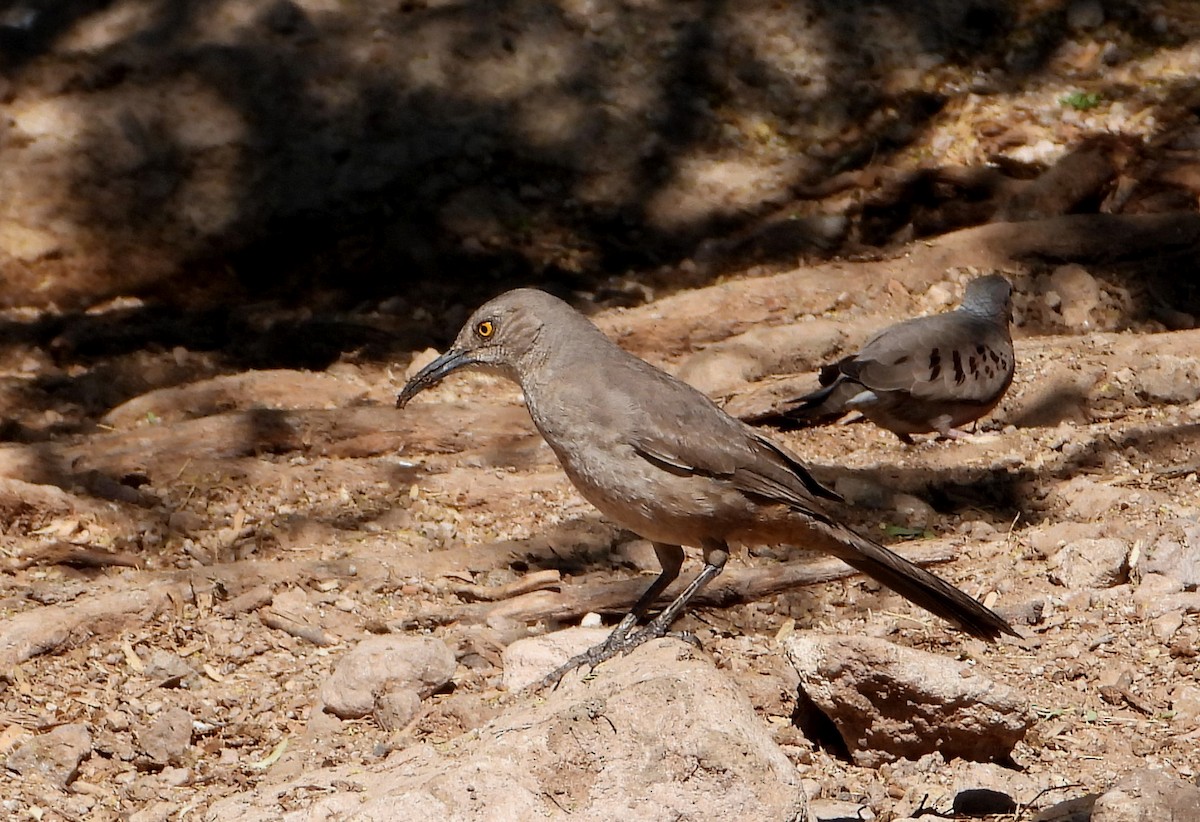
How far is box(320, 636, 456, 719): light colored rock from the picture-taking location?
516 cm

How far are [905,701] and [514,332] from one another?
184 cm

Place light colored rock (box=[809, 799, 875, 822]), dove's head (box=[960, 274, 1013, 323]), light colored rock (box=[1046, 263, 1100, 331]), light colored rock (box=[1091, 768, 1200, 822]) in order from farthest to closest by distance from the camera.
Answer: light colored rock (box=[1046, 263, 1100, 331]), dove's head (box=[960, 274, 1013, 323]), light colored rock (box=[809, 799, 875, 822]), light colored rock (box=[1091, 768, 1200, 822])

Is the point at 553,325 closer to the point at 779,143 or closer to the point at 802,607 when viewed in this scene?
the point at 802,607

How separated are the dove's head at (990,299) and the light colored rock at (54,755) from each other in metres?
5.04

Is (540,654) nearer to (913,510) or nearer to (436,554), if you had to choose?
(436,554)

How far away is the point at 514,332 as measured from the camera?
539 cm

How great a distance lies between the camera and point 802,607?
599 cm

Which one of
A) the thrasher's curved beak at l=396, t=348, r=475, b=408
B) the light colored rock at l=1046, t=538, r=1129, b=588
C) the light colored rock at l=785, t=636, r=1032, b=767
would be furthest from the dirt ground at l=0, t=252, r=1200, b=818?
the thrasher's curved beak at l=396, t=348, r=475, b=408

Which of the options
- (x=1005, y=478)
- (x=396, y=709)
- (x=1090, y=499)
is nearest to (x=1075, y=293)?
(x=1005, y=478)

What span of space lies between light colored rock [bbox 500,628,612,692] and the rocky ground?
18mm

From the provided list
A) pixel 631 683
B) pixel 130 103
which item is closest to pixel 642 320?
pixel 130 103

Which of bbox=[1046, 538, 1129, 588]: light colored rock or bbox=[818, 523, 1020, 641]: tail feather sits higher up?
bbox=[818, 523, 1020, 641]: tail feather

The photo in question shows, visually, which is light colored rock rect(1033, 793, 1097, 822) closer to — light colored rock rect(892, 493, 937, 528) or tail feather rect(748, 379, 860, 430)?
light colored rock rect(892, 493, 937, 528)

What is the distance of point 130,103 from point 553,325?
6113 mm
